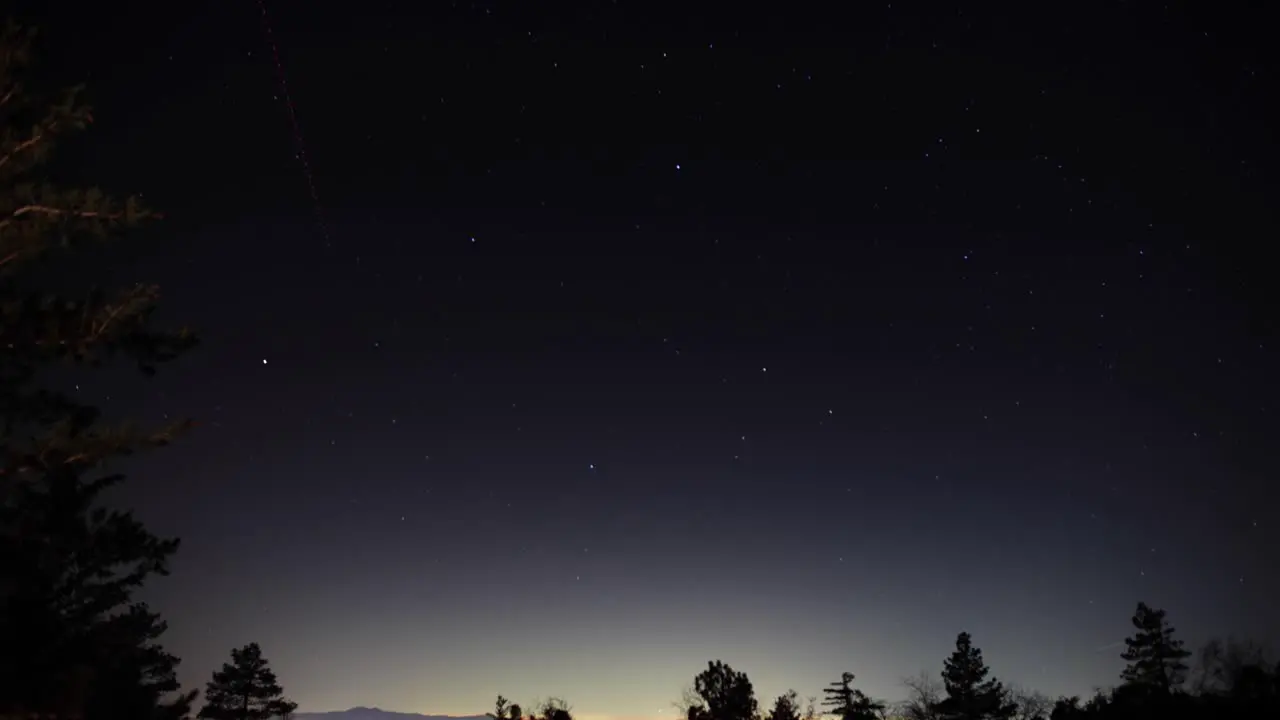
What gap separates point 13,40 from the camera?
805 centimetres

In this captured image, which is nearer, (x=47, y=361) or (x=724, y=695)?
(x=47, y=361)

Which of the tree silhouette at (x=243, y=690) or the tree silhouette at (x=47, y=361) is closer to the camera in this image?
the tree silhouette at (x=47, y=361)

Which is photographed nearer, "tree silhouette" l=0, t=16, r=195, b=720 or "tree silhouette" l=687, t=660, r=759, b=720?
"tree silhouette" l=0, t=16, r=195, b=720

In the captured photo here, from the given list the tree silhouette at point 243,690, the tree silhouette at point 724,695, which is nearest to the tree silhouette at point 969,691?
the tree silhouette at point 724,695

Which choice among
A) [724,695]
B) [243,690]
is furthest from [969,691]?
[243,690]

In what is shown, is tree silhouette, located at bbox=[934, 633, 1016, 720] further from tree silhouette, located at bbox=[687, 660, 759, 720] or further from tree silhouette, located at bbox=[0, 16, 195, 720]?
tree silhouette, located at bbox=[0, 16, 195, 720]

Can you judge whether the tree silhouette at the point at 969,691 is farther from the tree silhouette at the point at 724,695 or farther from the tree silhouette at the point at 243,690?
the tree silhouette at the point at 243,690

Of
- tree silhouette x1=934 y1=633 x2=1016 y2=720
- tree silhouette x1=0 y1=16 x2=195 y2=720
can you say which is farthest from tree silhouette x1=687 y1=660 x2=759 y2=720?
tree silhouette x1=0 y1=16 x2=195 y2=720

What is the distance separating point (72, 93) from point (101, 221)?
4.52ft

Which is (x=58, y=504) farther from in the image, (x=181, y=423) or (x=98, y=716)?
(x=98, y=716)

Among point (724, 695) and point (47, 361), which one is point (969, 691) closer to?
point (724, 695)

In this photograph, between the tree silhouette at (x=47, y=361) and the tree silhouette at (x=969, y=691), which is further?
the tree silhouette at (x=969, y=691)

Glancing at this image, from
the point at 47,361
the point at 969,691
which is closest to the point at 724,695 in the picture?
the point at 969,691

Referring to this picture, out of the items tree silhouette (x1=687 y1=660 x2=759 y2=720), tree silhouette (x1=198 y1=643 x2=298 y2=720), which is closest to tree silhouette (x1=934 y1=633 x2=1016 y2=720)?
→ tree silhouette (x1=687 y1=660 x2=759 y2=720)
